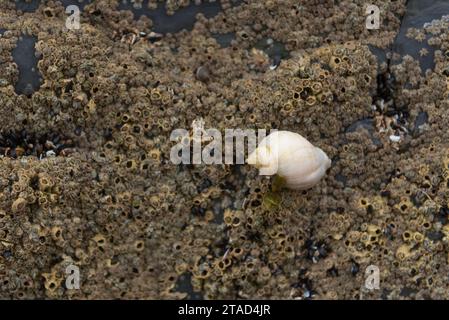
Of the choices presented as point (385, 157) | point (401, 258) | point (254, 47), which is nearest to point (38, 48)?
point (254, 47)

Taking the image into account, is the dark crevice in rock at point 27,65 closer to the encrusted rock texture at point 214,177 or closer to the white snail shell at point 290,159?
the encrusted rock texture at point 214,177

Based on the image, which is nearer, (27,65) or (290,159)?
(290,159)

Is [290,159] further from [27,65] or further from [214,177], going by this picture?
[27,65]

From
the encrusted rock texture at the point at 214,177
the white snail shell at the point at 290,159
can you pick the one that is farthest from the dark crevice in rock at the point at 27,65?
the white snail shell at the point at 290,159

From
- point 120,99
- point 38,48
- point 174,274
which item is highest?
point 38,48

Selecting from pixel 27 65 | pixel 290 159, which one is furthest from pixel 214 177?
pixel 27 65

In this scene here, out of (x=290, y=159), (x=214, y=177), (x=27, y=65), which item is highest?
(x=27, y=65)

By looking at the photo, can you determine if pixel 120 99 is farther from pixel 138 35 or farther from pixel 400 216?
pixel 400 216
